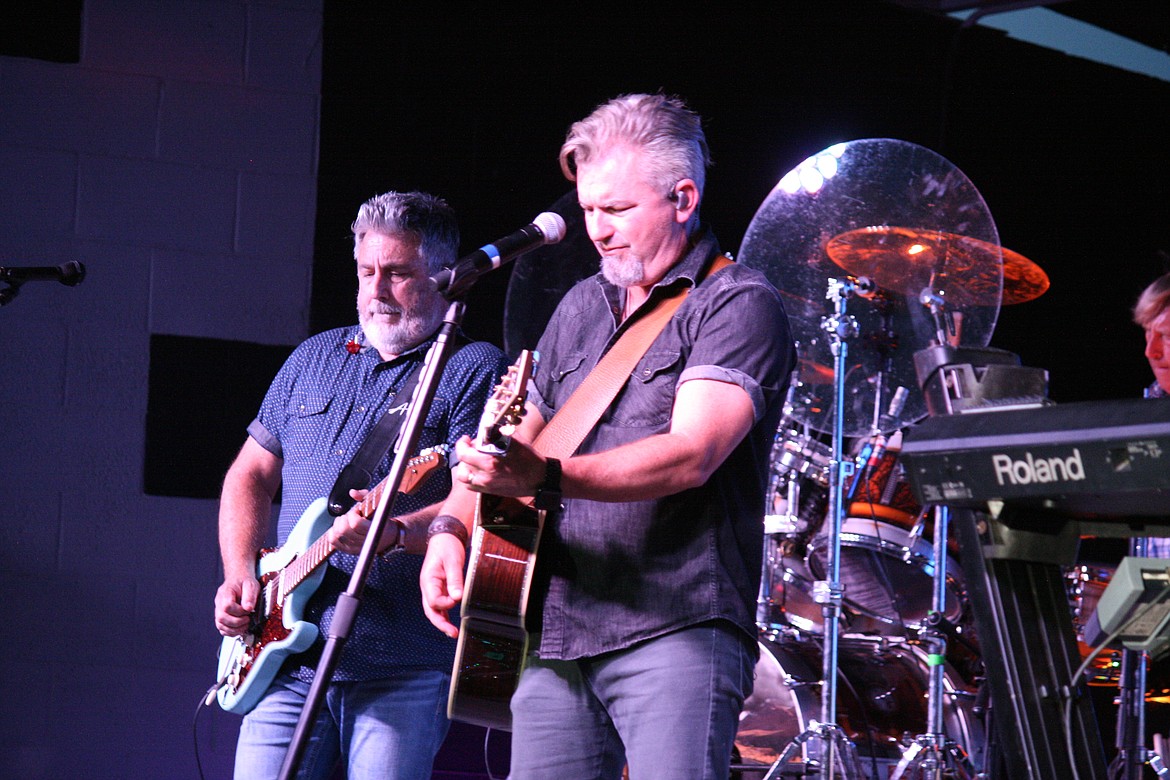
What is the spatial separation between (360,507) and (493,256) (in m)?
0.87

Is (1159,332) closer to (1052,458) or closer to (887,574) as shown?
(887,574)

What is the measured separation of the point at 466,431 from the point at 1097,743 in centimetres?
196

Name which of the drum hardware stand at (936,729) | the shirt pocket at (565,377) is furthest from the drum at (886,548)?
the shirt pocket at (565,377)

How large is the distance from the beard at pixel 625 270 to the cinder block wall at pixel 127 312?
8.84 feet

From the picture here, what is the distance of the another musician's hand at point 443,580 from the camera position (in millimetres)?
2494

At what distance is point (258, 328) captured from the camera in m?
4.94

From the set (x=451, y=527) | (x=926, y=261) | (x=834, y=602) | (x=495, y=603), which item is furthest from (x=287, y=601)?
(x=926, y=261)

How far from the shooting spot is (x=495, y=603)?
2377 mm

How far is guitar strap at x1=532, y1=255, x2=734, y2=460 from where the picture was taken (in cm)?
241

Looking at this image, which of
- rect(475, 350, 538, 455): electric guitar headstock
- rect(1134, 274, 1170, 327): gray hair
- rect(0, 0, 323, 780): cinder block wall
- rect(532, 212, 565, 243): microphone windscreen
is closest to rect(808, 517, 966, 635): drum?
A: rect(1134, 274, 1170, 327): gray hair

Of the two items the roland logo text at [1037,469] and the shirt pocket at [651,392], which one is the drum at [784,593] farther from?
the roland logo text at [1037,469]

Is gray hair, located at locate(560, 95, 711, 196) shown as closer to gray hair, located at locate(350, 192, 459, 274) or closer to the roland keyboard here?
gray hair, located at locate(350, 192, 459, 274)

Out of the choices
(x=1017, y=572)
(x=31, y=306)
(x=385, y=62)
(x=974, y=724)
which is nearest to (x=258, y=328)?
(x=31, y=306)

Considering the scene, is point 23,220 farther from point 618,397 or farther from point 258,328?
point 618,397
